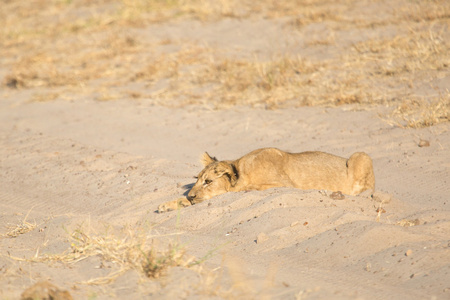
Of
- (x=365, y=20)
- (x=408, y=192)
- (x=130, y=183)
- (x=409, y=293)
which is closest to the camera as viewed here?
(x=409, y=293)

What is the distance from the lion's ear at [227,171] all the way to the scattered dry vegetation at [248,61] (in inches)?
152

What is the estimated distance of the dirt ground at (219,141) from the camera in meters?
4.76

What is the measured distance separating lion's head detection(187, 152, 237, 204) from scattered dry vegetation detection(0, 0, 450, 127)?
3.96 metres

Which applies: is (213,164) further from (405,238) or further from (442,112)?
(442,112)

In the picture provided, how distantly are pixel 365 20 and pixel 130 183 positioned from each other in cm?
941

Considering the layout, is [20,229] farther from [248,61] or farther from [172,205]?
[248,61]

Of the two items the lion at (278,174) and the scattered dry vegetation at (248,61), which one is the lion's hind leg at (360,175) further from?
the scattered dry vegetation at (248,61)

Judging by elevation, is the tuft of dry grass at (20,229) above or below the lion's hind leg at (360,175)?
below

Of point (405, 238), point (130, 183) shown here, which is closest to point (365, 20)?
point (130, 183)

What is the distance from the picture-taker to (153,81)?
14016 mm

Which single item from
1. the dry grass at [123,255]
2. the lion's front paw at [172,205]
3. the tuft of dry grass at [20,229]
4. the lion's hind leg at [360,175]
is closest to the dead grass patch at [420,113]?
the lion's hind leg at [360,175]

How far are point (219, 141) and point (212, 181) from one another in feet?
11.9

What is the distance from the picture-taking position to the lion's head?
6.79 meters

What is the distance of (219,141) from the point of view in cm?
1041
